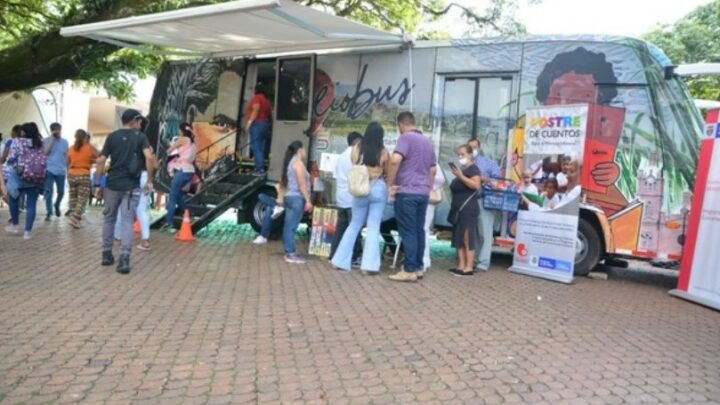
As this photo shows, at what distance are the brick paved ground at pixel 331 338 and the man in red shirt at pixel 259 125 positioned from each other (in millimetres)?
3416

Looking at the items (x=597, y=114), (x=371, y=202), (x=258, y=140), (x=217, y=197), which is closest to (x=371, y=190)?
(x=371, y=202)

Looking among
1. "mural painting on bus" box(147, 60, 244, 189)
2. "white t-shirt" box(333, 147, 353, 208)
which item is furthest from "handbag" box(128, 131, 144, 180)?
"mural painting on bus" box(147, 60, 244, 189)

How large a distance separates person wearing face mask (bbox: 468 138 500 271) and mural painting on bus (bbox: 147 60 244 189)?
5034mm

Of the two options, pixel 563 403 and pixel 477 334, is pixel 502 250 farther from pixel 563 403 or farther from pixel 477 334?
pixel 563 403

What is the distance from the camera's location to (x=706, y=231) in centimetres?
688

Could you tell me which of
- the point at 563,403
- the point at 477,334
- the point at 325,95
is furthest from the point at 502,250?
the point at 563,403

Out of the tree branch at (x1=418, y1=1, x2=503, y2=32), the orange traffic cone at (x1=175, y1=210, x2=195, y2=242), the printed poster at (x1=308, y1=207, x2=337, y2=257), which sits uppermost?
the tree branch at (x1=418, y1=1, x2=503, y2=32)


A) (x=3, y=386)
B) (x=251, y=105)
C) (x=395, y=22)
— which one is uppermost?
(x=395, y=22)

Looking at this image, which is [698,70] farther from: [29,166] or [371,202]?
[29,166]

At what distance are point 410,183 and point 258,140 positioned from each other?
4.38 metres

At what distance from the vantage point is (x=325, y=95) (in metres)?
10.0

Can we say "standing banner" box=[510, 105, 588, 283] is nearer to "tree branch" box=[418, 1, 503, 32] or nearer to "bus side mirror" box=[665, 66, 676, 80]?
"bus side mirror" box=[665, 66, 676, 80]

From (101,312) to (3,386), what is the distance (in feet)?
5.32

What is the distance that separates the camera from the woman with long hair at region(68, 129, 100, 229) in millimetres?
10344
